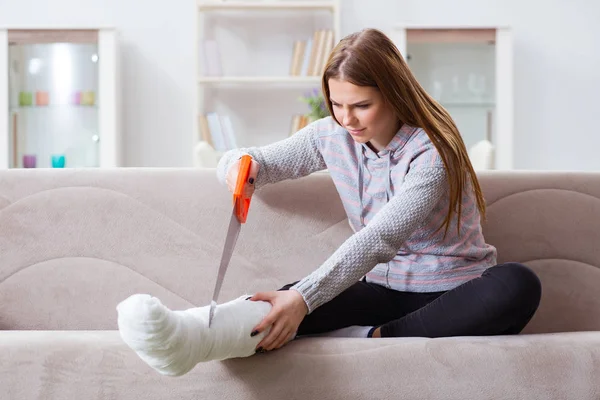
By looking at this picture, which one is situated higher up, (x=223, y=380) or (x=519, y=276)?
(x=519, y=276)

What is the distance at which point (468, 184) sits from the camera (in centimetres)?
140

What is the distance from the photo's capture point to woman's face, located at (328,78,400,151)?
1.31 m

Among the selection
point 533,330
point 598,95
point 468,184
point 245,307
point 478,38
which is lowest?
point 533,330

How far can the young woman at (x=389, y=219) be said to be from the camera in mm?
1218

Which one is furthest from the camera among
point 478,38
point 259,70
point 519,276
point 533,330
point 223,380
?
point 259,70

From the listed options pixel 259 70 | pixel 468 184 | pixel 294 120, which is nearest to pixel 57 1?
pixel 259 70

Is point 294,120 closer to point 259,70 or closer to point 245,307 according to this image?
point 259,70

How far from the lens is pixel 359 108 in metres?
1.33

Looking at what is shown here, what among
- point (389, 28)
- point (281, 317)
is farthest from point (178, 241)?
point (389, 28)

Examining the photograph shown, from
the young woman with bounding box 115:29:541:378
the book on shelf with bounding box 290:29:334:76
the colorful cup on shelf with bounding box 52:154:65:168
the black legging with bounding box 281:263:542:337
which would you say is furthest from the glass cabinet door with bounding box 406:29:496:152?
the black legging with bounding box 281:263:542:337

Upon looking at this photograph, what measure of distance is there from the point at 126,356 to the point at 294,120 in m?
3.21

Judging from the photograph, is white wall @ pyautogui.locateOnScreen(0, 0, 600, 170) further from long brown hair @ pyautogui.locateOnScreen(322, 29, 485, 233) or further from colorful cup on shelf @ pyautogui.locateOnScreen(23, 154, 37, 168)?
long brown hair @ pyautogui.locateOnScreen(322, 29, 485, 233)

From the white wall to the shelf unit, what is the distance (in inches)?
10.9

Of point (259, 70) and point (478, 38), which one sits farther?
point (259, 70)
